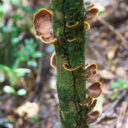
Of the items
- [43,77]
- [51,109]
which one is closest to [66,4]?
[51,109]

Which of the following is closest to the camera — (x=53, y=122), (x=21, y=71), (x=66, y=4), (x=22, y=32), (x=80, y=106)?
(x=66, y=4)

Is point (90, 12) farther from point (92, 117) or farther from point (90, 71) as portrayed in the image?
point (92, 117)

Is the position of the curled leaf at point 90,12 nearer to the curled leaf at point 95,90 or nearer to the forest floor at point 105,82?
the curled leaf at point 95,90

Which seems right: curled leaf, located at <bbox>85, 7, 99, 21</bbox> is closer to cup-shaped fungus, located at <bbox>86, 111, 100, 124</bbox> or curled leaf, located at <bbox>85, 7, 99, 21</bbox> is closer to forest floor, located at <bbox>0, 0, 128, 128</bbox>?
cup-shaped fungus, located at <bbox>86, 111, 100, 124</bbox>

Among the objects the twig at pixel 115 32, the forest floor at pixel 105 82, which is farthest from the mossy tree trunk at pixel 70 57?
the twig at pixel 115 32

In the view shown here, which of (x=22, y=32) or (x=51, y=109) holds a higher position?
(x=22, y=32)

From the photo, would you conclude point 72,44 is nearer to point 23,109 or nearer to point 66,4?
point 66,4

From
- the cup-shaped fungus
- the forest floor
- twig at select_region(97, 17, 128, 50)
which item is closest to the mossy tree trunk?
the cup-shaped fungus
